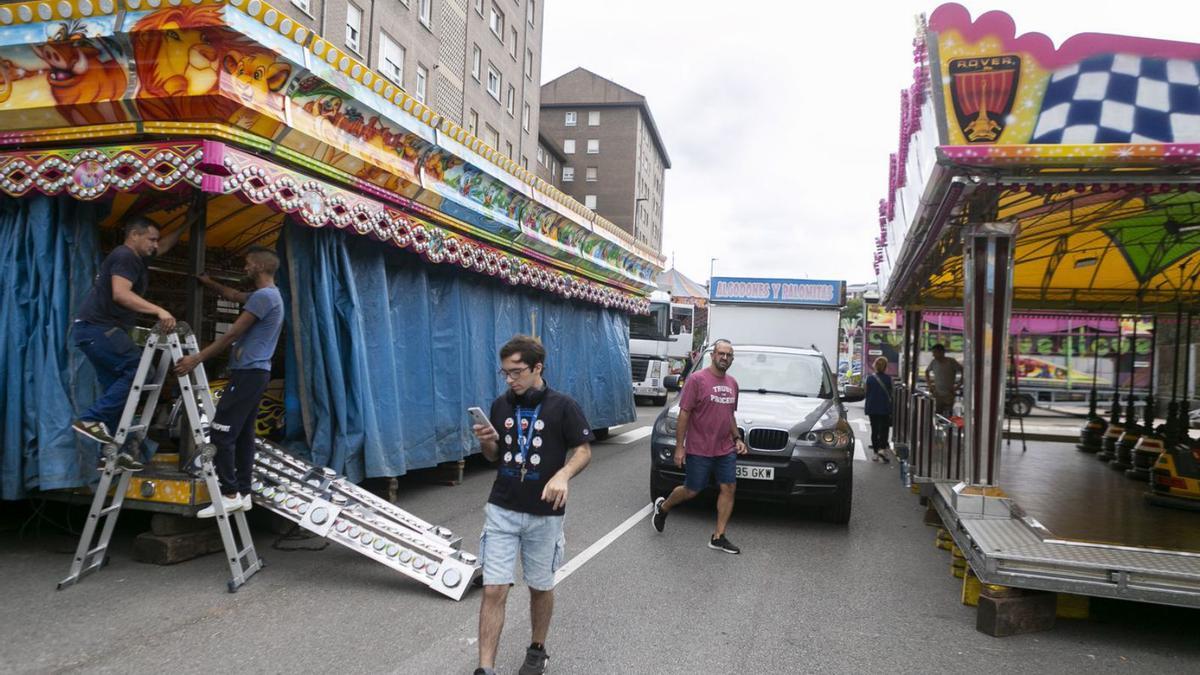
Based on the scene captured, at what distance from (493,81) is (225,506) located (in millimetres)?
30695

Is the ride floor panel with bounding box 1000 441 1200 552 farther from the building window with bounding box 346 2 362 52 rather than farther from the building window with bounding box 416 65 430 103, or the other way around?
the building window with bounding box 416 65 430 103

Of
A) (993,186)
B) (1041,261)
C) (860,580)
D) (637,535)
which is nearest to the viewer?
(993,186)

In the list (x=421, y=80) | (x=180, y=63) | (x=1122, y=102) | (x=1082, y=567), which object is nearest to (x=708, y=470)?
(x=1082, y=567)

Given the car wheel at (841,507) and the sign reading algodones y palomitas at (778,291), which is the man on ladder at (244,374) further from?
the sign reading algodones y palomitas at (778,291)

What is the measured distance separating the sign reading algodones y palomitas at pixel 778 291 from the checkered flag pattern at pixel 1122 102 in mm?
11403

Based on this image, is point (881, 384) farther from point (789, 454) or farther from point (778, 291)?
point (789, 454)

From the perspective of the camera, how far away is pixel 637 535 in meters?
6.78

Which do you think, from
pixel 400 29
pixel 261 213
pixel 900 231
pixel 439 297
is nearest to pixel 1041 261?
pixel 900 231

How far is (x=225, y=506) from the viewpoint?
4883mm

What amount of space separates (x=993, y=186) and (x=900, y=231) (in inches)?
144

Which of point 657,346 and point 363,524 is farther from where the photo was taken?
point 657,346

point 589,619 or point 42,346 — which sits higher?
point 42,346

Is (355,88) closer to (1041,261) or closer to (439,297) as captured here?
(439,297)

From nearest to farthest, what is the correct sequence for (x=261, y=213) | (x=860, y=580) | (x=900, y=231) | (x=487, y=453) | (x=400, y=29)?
(x=487, y=453) → (x=860, y=580) → (x=261, y=213) → (x=900, y=231) → (x=400, y=29)
